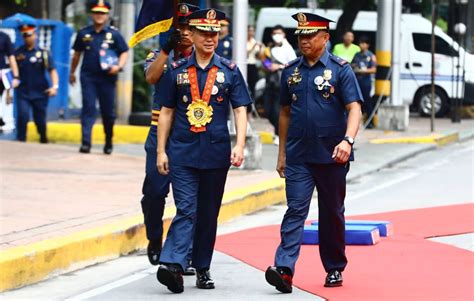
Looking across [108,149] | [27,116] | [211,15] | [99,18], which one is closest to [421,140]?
[27,116]

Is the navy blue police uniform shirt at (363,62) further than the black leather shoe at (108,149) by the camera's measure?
Yes

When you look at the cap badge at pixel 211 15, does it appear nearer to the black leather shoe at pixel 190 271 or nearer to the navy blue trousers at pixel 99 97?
the black leather shoe at pixel 190 271

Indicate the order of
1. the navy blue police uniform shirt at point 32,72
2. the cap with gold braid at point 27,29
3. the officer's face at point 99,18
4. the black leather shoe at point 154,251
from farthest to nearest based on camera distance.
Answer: the navy blue police uniform shirt at point 32,72 < the cap with gold braid at point 27,29 < the officer's face at point 99,18 < the black leather shoe at point 154,251

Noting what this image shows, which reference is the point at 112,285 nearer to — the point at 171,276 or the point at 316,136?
the point at 171,276

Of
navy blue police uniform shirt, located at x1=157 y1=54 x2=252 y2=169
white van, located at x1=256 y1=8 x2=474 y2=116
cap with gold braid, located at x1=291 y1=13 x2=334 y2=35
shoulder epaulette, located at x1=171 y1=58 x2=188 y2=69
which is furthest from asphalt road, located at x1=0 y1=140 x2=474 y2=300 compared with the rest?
white van, located at x1=256 y1=8 x2=474 y2=116

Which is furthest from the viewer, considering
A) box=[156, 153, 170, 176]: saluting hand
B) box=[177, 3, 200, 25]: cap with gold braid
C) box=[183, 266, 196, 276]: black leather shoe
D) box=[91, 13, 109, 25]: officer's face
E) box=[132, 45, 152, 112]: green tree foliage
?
box=[132, 45, 152, 112]: green tree foliage

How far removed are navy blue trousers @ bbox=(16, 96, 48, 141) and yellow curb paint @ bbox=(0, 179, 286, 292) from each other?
792 centimetres

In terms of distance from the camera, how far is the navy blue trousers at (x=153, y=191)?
34.3ft

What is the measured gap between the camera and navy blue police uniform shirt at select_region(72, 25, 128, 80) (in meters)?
18.0

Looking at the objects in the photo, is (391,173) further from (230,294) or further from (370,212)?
(230,294)

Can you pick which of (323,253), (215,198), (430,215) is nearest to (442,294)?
(323,253)

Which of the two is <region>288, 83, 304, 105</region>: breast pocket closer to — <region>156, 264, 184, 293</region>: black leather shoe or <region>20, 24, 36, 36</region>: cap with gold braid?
<region>156, 264, 184, 293</region>: black leather shoe

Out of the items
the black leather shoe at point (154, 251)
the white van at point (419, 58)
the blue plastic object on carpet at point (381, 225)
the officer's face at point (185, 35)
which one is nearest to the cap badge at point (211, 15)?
→ the officer's face at point (185, 35)

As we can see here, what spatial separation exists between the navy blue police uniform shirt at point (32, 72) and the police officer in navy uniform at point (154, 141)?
34.7 ft
